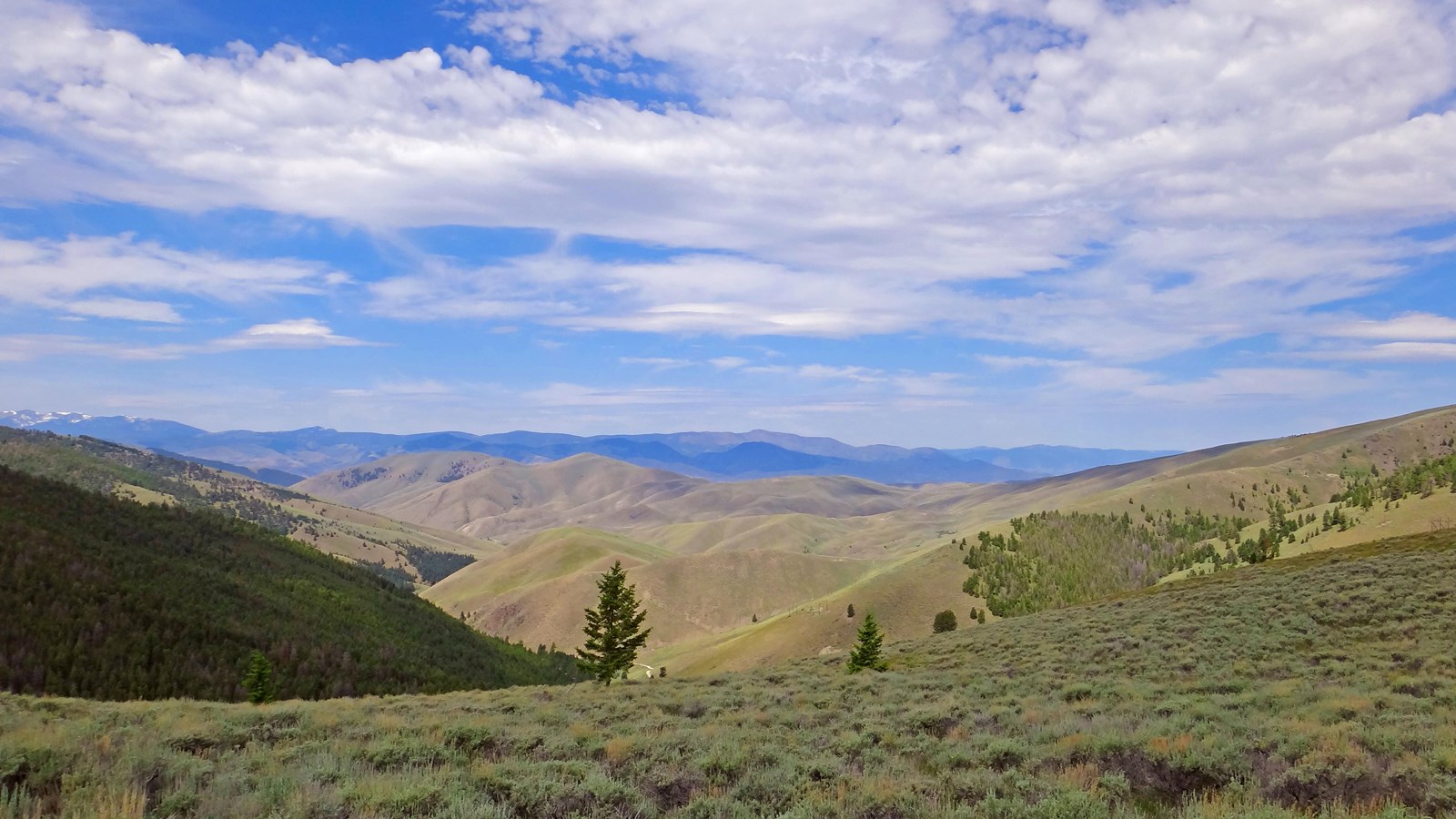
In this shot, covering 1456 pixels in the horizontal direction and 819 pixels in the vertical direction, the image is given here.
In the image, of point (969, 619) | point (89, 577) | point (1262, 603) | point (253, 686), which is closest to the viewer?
point (1262, 603)

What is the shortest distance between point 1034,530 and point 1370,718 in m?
146

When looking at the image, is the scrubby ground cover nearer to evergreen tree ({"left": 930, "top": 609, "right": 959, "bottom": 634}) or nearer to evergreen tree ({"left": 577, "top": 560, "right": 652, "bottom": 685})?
evergreen tree ({"left": 577, "top": 560, "right": 652, "bottom": 685})

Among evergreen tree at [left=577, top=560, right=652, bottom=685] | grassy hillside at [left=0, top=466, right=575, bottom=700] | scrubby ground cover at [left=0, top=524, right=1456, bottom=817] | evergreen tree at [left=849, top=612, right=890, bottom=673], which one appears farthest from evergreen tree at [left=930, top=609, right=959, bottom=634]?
grassy hillside at [left=0, top=466, right=575, bottom=700]

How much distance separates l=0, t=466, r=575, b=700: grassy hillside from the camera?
87.6 meters

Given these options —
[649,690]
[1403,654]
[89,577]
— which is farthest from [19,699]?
[89,577]

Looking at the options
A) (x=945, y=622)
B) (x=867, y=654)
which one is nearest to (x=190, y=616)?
(x=945, y=622)

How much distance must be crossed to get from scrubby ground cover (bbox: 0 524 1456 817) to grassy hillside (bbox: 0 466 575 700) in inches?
2947

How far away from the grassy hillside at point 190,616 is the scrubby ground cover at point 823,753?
74.9m

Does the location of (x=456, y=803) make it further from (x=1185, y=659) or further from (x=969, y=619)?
(x=969, y=619)

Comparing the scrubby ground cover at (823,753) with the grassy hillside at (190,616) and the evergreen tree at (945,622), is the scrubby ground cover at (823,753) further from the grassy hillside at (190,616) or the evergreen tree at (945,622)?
the grassy hillside at (190,616)

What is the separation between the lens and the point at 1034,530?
14788cm

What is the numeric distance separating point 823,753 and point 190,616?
12685 centimetres

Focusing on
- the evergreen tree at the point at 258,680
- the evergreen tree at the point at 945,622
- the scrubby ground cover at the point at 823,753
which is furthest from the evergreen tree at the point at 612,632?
the evergreen tree at the point at 945,622

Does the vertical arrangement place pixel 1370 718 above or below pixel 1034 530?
above
